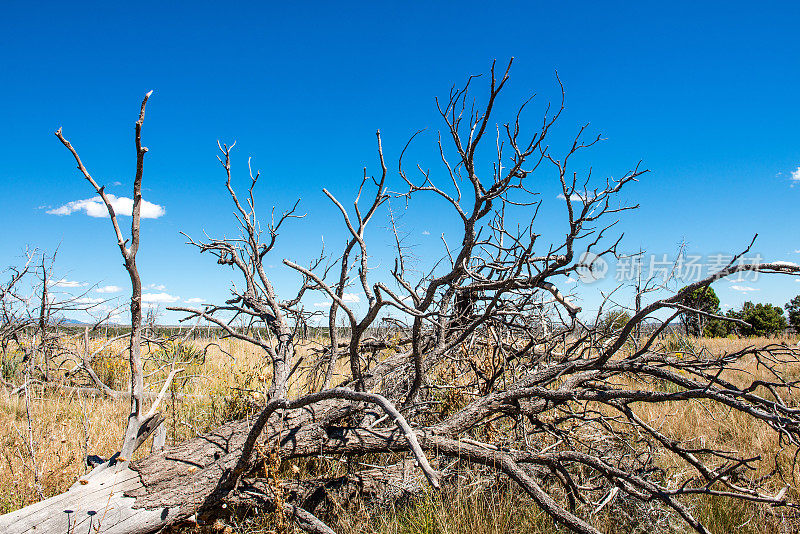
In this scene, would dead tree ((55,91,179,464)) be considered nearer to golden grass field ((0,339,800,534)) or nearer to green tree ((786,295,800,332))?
golden grass field ((0,339,800,534))

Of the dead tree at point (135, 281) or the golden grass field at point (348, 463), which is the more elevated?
the dead tree at point (135, 281)

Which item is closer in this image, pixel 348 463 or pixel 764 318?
pixel 348 463

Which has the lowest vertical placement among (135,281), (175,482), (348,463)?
(348,463)

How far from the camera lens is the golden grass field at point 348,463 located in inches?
114

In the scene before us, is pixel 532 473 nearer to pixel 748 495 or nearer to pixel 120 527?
pixel 748 495

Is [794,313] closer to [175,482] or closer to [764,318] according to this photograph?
[764,318]

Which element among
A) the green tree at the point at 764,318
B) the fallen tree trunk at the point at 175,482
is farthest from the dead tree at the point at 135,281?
the green tree at the point at 764,318

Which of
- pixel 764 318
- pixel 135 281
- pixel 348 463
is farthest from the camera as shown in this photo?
pixel 764 318

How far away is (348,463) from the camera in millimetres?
3209

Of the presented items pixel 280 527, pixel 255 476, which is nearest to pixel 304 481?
pixel 255 476

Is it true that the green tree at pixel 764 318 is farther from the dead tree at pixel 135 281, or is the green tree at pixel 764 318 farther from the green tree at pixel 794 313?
the dead tree at pixel 135 281

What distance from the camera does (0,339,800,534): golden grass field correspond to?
291cm

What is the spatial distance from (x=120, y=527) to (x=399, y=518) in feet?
5.15

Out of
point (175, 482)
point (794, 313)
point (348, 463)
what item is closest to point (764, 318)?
point (794, 313)
